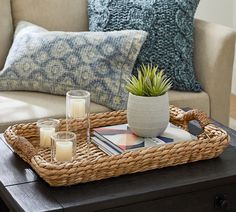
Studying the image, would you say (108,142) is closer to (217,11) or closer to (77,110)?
(77,110)

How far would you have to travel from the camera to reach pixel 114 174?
1786 mm

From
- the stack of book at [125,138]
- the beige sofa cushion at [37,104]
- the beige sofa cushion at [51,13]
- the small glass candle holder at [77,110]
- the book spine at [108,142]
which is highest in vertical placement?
the beige sofa cushion at [51,13]

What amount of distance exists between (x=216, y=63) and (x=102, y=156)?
106cm

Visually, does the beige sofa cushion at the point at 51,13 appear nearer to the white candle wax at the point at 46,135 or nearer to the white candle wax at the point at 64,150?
the white candle wax at the point at 46,135

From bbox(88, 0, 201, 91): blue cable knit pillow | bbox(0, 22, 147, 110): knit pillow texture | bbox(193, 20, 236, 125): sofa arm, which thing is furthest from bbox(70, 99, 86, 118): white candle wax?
bbox(193, 20, 236, 125): sofa arm

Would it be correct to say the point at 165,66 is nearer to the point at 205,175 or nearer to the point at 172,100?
the point at 172,100

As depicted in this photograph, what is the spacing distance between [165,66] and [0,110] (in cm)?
77

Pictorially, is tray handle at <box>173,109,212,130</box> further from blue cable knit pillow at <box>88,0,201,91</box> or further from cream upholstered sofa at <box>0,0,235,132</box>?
blue cable knit pillow at <box>88,0,201,91</box>

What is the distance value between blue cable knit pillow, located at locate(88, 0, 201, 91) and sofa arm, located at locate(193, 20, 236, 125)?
0.05m

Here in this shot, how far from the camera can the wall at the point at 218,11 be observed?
4086 mm

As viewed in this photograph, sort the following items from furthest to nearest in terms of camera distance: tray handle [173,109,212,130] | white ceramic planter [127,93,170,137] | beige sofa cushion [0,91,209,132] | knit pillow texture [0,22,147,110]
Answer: knit pillow texture [0,22,147,110]
beige sofa cushion [0,91,209,132]
tray handle [173,109,212,130]
white ceramic planter [127,93,170,137]

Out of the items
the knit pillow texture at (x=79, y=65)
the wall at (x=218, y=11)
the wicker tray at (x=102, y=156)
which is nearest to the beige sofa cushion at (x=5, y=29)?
the knit pillow texture at (x=79, y=65)

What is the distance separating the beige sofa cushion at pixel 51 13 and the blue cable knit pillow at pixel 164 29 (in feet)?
0.73

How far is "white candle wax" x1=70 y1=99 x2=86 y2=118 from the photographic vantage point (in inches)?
79.5
